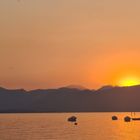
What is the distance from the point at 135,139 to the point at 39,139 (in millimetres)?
26772

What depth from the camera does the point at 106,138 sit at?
14588cm

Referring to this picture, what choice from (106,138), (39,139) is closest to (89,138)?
(106,138)

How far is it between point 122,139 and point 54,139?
18784 millimetres

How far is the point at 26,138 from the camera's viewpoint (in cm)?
14875

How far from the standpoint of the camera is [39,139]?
144 m

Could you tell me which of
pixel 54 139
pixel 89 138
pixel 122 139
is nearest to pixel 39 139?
pixel 54 139

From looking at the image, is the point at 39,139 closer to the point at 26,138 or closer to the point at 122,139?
the point at 26,138

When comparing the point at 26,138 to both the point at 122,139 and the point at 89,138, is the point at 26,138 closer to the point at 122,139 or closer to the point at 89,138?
the point at 89,138

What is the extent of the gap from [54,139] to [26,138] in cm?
1144

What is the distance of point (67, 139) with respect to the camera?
140750 mm

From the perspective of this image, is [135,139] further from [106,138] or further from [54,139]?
[54,139]

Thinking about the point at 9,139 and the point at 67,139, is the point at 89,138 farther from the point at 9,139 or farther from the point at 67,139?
the point at 9,139

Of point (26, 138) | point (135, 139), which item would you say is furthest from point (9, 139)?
point (135, 139)

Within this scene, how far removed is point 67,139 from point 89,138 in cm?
826
